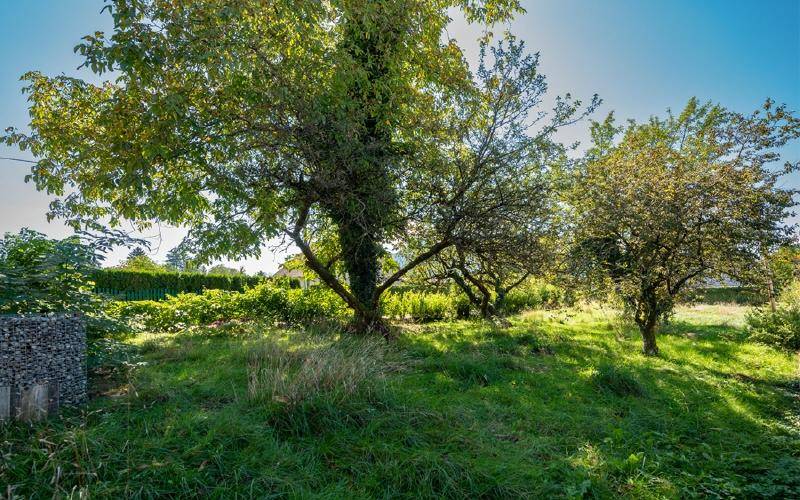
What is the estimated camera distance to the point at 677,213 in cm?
663

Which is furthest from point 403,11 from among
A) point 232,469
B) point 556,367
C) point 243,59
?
point 232,469

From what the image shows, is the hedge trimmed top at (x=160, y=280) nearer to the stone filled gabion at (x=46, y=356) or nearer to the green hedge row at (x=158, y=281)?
the green hedge row at (x=158, y=281)

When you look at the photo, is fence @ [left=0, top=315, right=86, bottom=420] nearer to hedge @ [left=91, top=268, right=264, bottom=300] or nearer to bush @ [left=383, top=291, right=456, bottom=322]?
bush @ [left=383, top=291, right=456, bottom=322]

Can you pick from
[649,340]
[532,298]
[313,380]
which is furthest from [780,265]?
[313,380]

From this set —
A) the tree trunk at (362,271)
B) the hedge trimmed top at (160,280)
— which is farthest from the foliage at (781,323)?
the hedge trimmed top at (160,280)

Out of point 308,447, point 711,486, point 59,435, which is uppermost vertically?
point 59,435

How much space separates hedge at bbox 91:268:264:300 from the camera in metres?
15.6

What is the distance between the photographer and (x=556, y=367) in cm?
627

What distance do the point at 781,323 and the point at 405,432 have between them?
30.1 feet

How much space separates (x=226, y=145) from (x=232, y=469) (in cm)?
503

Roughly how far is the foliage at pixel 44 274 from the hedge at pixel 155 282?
10.6 meters

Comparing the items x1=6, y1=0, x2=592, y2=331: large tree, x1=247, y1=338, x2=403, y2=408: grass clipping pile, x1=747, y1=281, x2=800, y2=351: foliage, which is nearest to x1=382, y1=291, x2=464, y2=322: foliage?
x1=6, y1=0, x2=592, y2=331: large tree

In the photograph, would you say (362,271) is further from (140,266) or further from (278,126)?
(140,266)

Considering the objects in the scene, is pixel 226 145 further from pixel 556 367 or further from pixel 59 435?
pixel 556 367
